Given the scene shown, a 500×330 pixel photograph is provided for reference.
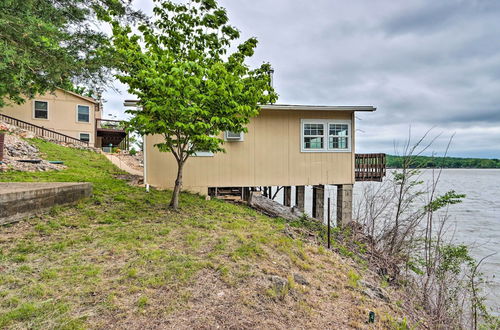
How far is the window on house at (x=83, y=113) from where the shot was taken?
1848 cm

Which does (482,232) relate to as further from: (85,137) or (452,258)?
(85,137)

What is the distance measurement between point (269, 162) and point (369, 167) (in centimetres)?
404

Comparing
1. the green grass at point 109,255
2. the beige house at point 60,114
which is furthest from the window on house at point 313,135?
the beige house at point 60,114

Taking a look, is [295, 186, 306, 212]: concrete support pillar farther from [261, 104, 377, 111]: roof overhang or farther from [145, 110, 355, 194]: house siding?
[261, 104, 377, 111]: roof overhang

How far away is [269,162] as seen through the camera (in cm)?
910

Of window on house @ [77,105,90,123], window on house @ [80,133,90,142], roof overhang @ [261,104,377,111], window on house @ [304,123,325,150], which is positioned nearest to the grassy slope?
roof overhang @ [261,104,377,111]

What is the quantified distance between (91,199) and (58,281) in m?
3.66

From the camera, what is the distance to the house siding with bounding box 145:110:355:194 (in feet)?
28.6

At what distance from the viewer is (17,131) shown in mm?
14000

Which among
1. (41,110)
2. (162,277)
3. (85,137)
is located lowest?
(162,277)

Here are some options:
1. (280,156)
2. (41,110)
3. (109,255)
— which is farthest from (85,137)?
(109,255)

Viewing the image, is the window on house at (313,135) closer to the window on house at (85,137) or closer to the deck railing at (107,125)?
the window on house at (85,137)

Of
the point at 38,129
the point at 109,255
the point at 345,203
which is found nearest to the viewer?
the point at 109,255

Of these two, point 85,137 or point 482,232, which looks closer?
point 482,232
